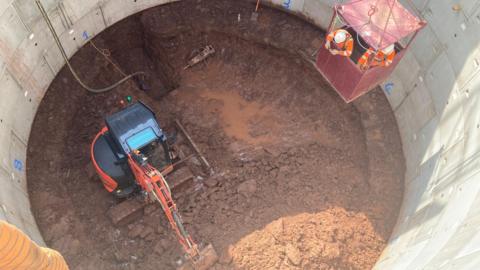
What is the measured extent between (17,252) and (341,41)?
8781mm

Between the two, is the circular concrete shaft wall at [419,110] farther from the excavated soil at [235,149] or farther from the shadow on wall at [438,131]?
the excavated soil at [235,149]

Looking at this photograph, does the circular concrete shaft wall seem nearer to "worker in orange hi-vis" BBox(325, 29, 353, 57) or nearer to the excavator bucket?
"worker in orange hi-vis" BBox(325, 29, 353, 57)

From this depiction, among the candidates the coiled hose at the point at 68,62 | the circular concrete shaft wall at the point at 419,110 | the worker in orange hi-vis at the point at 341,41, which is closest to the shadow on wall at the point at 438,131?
the circular concrete shaft wall at the point at 419,110

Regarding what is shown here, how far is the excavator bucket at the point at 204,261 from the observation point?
39.5 feet

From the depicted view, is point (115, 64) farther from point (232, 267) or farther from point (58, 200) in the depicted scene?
point (232, 267)

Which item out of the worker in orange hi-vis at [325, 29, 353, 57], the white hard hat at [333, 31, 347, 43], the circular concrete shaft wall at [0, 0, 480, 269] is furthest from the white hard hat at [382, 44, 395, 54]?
the circular concrete shaft wall at [0, 0, 480, 269]

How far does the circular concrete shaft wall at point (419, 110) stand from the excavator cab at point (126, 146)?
2.61 metres

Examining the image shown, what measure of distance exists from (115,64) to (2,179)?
265 inches

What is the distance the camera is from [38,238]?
38.2 ft

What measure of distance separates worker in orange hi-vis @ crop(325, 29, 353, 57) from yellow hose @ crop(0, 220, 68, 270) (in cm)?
840

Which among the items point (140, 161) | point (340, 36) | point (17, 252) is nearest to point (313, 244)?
point (140, 161)

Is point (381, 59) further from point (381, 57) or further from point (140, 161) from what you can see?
point (140, 161)

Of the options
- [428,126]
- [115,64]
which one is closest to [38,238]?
[115,64]

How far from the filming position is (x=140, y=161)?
11.1 metres
